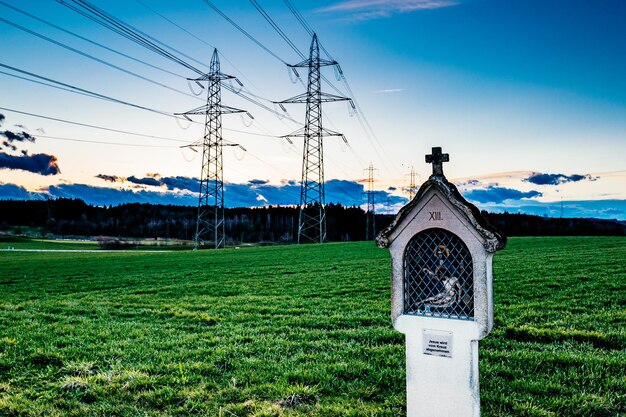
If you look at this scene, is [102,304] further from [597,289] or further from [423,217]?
[597,289]

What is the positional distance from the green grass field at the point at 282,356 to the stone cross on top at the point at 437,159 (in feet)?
10.1

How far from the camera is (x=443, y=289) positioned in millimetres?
4879

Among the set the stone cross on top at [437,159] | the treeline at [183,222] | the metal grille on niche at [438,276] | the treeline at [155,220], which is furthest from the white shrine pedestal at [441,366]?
the treeline at [155,220]

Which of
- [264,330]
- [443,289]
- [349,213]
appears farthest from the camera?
[349,213]

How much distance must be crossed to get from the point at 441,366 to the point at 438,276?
914 mm

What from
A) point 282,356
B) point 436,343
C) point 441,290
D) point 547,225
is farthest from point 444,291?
point 547,225

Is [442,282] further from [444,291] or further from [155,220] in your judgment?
[155,220]

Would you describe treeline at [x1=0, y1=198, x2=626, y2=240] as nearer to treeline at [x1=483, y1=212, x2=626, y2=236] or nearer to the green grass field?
treeline at [x1=483, y1=212, x2=626, y2=236]

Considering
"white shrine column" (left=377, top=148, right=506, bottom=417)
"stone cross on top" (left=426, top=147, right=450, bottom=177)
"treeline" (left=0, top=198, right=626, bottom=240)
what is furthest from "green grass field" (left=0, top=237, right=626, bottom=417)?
"treeline" (left=0, top=198, right=626, bottom=240)

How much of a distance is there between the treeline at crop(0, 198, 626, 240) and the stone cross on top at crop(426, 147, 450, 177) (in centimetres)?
11995

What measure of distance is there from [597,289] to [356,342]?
1062 cm

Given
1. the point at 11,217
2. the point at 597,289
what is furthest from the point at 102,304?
the point at 11,217

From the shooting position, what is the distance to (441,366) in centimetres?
464

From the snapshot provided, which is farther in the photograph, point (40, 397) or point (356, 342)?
point (356, 342)
